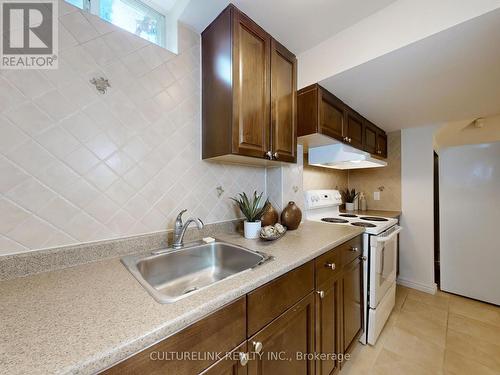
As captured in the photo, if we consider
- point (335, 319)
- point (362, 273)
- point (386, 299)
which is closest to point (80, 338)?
point (335, 319)

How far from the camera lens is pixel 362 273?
5.17 ft

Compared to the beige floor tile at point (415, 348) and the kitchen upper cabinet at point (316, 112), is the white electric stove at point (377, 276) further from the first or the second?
the kitchen upper cabinet at point (316, 112)

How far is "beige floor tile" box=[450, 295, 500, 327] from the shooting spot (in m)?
1.83

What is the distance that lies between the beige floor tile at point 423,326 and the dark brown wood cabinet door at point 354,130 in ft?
5.58

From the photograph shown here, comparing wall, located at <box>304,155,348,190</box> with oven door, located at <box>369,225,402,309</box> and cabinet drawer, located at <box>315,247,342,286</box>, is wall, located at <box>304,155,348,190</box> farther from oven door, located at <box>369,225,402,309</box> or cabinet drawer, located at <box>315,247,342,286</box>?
cabinet drawer, located at <box>315,247,342,286</box>

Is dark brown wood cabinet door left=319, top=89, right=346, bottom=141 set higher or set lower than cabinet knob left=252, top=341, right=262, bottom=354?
higher

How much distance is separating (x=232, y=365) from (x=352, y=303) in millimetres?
1136

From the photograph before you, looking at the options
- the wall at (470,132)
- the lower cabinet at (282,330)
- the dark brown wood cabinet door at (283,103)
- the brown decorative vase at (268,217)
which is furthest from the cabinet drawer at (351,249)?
the wall at (470,132)

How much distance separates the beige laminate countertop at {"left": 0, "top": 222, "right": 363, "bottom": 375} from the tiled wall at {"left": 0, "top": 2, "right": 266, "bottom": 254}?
0.74ft

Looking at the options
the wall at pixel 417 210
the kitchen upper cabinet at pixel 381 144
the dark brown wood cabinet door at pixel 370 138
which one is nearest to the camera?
the dark brown wood cabinet door at pixel 370 138

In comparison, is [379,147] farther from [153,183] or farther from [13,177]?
[13,177]

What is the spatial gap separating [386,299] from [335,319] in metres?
0.88

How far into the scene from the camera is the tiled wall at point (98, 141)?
79 cm

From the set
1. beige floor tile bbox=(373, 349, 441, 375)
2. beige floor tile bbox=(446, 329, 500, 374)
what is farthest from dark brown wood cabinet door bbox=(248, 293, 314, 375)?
beige floor tile bbox=(446, 329, 500, 374)
